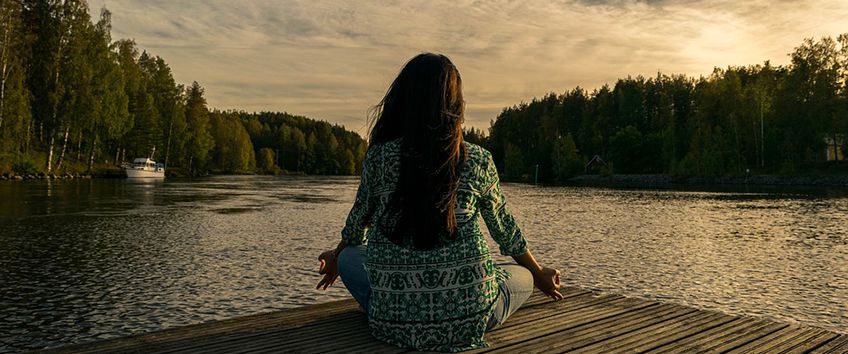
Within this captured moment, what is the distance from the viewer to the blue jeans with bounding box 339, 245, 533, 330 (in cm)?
452

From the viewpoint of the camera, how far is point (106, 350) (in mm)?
4363

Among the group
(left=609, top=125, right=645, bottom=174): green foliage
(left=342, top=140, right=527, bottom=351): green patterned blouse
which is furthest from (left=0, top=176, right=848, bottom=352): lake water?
(left=609, top=125, right=645, bottom=174): green foliage

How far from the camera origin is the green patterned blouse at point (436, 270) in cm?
390

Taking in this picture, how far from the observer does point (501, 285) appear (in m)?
4.52

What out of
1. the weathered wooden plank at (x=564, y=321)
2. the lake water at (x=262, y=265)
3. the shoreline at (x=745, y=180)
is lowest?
the lake water at (x=262, y=265)

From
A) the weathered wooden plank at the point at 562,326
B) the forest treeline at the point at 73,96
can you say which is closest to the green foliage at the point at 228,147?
the forest treeline at the point at 73,96

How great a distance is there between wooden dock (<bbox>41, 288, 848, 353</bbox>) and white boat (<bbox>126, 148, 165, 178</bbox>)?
72694 mm

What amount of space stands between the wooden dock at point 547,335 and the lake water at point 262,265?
315cm

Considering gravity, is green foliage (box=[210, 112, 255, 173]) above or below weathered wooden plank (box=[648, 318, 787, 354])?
above

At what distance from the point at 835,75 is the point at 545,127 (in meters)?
81.0

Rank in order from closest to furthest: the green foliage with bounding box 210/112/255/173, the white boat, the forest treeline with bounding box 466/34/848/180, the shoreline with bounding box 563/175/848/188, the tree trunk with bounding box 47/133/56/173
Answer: the tree trunk with bounding box 47/133/56/173 < the white boat < the shoreline with bounding box 563/175/848/188 < the forest treeline with bounding box 466/34/848/180 < the green foliage with bounding box 210/112/255/173

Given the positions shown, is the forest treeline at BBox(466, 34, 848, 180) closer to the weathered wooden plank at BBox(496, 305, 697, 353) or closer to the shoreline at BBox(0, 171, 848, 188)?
the shoreline at BBox(0, 171, 848, 188)

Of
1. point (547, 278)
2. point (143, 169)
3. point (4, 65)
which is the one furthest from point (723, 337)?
point (143, 169)

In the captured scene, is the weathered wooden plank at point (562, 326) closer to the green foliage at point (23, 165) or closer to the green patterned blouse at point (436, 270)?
the green patterned blouse at point (436, 270)
